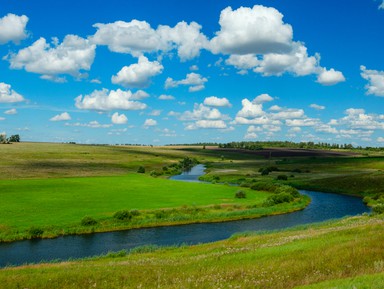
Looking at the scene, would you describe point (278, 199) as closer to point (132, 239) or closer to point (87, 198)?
point (132, 239)

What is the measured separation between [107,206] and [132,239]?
1933cm

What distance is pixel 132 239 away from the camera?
4878cm

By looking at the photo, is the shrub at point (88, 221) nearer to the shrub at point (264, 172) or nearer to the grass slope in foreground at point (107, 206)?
the grass slope in foreground at point (107, 206)

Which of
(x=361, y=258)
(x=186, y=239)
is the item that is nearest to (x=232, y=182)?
(x=186, y=239)

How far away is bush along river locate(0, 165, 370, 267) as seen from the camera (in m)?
41.4

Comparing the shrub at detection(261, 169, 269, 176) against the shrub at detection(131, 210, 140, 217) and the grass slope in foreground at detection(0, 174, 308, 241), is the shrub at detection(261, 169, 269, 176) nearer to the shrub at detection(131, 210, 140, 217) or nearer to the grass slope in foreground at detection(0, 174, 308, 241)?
the grass slope in foreground at detection(0, 174, 308, 241)

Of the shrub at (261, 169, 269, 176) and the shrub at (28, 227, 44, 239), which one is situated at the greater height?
the shrub at (261, 169, 269, 176)

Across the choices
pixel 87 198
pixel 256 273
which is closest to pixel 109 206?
pixel 87 198

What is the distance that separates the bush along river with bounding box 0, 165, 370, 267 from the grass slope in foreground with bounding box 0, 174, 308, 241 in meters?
2.39

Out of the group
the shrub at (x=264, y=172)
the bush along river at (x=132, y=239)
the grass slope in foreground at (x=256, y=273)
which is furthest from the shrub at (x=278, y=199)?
the shrub at (x=264, y=172)

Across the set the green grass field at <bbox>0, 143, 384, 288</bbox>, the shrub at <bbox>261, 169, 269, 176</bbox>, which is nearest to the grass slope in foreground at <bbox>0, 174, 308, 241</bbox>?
the green grass field at <bbox>0, 143, 384, 288</bbox>

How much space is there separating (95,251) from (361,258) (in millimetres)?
31434

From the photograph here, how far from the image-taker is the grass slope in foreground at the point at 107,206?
5222cm

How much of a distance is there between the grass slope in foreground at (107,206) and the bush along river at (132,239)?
2.39 meters
